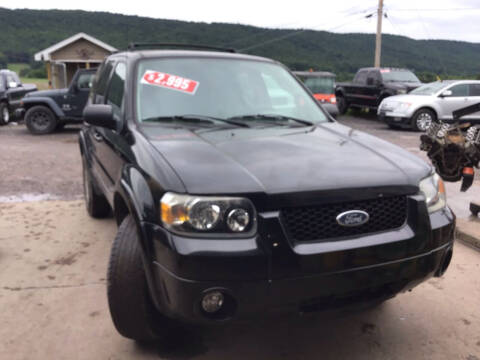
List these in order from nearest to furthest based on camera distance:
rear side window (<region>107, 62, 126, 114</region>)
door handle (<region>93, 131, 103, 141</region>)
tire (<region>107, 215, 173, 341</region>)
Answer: tire (<region>107, 215, 173, 341</region>) < rear side window (<region>107, 62, 126, 114</region>) < door handle (<region>93, 131, 103, 141</region>)

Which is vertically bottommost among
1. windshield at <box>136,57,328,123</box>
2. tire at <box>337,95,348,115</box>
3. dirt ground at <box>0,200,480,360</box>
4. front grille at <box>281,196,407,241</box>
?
dirt ground at <box>0,200,480,360</box>

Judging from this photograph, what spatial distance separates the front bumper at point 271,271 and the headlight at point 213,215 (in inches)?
2.4

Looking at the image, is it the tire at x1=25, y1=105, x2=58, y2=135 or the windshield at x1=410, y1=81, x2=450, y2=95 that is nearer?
the tire at x1=25, y1=105, x2=58, y2=135

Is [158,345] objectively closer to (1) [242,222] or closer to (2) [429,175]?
(1) [242,222]

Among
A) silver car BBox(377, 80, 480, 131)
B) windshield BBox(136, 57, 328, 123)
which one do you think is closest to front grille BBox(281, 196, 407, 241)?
windshield BBox(136, 57, 328, 123)

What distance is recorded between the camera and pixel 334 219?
2.23 metres

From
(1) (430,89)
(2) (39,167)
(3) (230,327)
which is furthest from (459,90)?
(3) (230,327)

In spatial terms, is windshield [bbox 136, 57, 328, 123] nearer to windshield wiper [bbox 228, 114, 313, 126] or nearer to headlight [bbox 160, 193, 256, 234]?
windshield wiper [bbox 228, 114, 313, 126]

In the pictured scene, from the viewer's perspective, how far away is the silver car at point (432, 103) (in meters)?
14.4

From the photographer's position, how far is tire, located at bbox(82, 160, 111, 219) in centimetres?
488

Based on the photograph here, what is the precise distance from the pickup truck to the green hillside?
3233 centimetres

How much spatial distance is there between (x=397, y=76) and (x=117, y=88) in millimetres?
16160

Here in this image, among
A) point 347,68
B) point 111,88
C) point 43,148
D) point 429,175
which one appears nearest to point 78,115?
point 43,148

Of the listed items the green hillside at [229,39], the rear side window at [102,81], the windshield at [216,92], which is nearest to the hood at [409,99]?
the windshield at [216,92]
